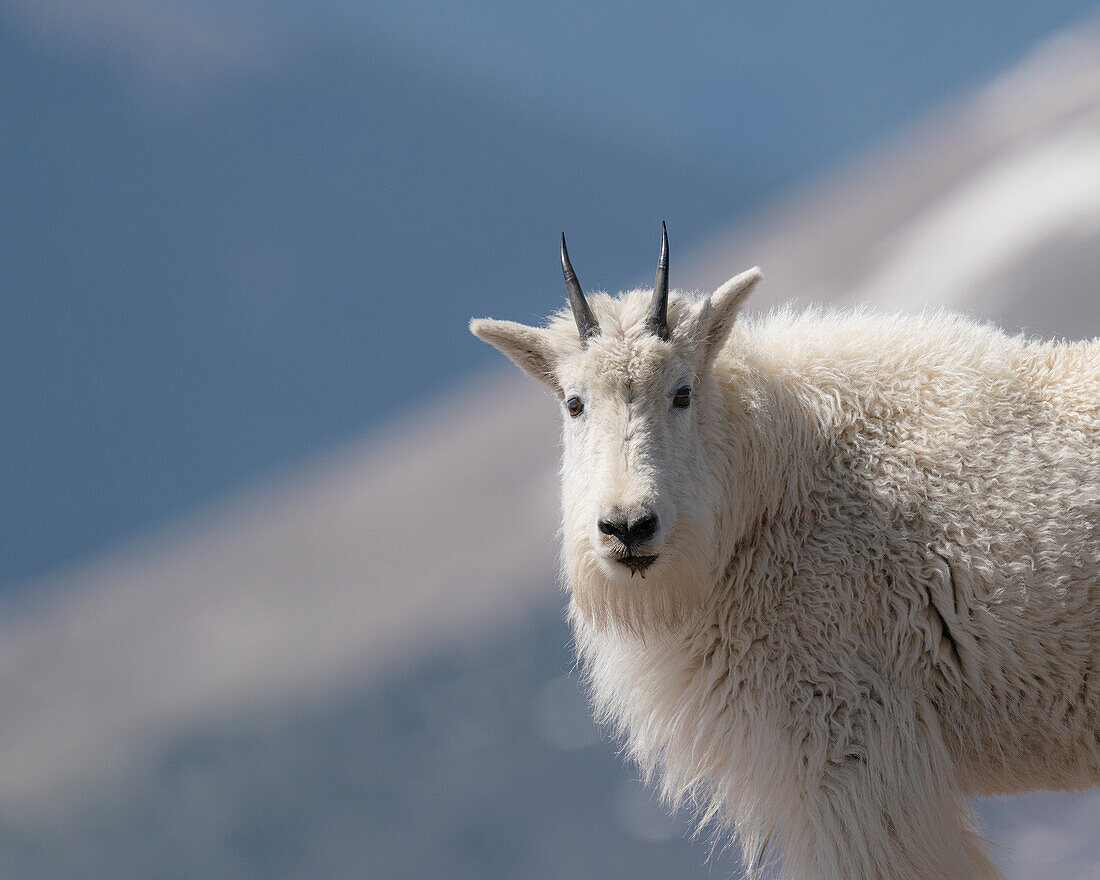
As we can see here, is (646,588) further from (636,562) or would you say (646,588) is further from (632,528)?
(632,528)

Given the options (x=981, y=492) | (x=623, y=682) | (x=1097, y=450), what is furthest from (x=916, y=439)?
(x=623, y=682)

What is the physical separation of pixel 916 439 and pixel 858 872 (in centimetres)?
214

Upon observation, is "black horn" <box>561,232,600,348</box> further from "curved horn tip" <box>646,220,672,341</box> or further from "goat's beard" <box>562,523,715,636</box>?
"goat's beard" <box>562,523,715,636</box>

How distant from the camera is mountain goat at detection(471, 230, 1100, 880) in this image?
5.04m

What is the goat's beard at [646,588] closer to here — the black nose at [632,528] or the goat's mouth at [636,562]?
the goat's mouth at [636,562]

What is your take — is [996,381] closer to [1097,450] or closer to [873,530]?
[1097,450]

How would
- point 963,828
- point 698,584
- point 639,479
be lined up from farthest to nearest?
point 963,828, point 698,584, point 639,479

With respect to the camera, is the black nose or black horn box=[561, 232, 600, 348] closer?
the black nose

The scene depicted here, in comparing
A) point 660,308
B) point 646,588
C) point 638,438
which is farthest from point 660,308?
point 646,588

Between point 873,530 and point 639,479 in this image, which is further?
point 873,530

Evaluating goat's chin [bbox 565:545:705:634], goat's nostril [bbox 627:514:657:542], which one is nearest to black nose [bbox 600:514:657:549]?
goat's nostril [bbox 627:514:657:542]

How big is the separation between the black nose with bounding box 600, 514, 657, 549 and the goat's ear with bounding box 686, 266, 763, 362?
107 cm

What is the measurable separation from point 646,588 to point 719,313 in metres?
1.45

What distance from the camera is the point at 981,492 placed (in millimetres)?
5266
